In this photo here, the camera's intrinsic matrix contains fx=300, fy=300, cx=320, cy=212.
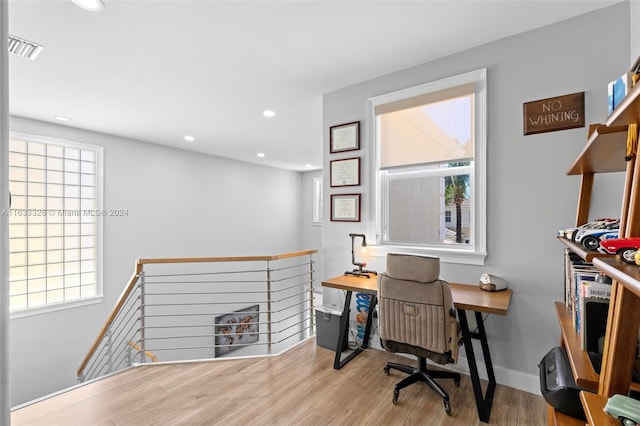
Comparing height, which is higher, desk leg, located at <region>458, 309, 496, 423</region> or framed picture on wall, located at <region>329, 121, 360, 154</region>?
framed picture on wall, located at <region>329, 121, 360, 154</region>

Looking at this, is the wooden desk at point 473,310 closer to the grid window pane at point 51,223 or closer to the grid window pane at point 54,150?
the grid window pane at point 51,223

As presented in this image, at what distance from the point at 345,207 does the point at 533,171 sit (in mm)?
1588

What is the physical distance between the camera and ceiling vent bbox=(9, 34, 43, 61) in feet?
6.91


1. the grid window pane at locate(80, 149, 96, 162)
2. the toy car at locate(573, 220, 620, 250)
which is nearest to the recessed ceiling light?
the toy car at locate(573, 220, 620, 250)

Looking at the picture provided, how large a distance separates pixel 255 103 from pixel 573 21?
2798 mm

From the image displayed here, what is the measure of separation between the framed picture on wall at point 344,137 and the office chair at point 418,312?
4.61 feet

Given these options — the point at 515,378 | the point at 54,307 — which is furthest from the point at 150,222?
the point at 515,378

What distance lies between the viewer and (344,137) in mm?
3057

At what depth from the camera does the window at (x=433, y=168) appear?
2355mm

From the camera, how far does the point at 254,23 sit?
202cm

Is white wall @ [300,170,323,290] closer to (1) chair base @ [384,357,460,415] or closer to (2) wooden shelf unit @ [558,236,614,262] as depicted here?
(1) chair base @ [384,357,460,415]

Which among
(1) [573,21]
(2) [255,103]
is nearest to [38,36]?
(2) [255,103]

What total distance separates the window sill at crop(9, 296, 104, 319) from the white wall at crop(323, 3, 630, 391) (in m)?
4.77

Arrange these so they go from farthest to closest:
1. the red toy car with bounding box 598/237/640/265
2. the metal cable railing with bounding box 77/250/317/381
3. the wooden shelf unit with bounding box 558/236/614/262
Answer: the metal cable railing with bounding box 77/250/317/381
the wooden shelf unit with bounding box 558/236/614/262
the red toy car with bounding box 598/237/640/265
